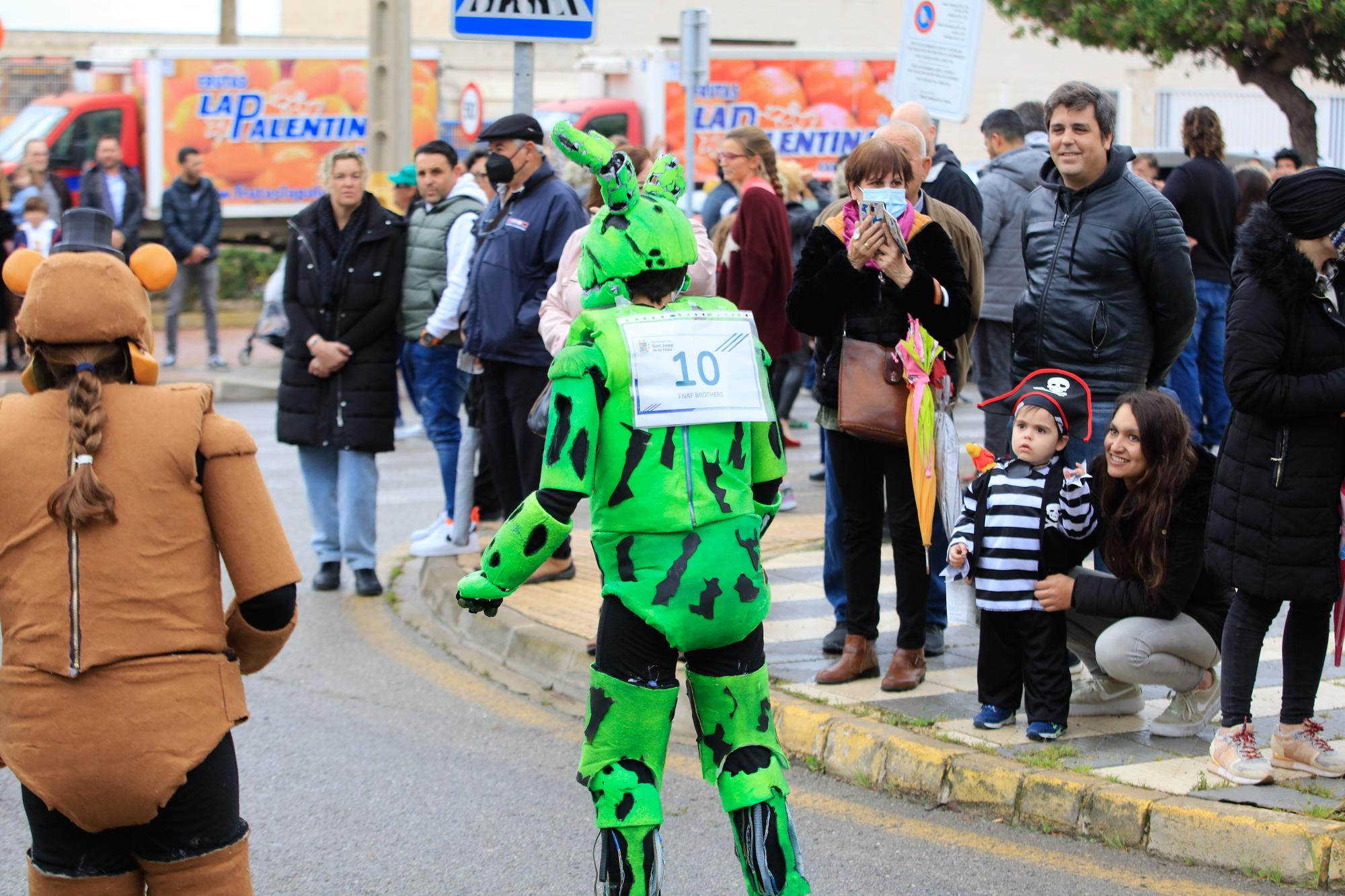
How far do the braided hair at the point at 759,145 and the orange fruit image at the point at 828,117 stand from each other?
1595cm

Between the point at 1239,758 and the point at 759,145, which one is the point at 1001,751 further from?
the point at 759,145

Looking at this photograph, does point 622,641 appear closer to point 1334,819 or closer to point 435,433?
point 1334,819

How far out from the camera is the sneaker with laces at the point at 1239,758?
4.62 meters

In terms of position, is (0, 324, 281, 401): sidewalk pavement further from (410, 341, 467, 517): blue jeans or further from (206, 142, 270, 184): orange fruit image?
(410, 341, 467, 517): blue jeans

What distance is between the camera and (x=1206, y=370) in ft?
35.5

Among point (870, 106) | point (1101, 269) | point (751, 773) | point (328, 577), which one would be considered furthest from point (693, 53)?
point (870, 106)

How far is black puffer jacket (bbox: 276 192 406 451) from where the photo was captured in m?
7.76

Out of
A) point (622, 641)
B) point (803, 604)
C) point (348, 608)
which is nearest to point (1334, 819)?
point (622, 641)

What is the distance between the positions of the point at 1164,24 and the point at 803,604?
8230 millimetres

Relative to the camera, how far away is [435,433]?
28.2 ft

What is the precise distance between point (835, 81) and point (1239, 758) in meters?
20.4

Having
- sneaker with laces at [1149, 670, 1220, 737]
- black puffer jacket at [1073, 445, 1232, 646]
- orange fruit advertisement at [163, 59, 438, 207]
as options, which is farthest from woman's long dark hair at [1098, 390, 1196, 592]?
orange fruit advertisement at [163, 59, 438, 207]

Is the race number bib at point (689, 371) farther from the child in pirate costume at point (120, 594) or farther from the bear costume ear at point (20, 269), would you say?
the bear costume ear at point (20, 269)

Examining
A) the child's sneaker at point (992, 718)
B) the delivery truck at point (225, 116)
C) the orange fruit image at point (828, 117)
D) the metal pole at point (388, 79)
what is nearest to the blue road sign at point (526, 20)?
the child's sneaker at point (992, 718)
